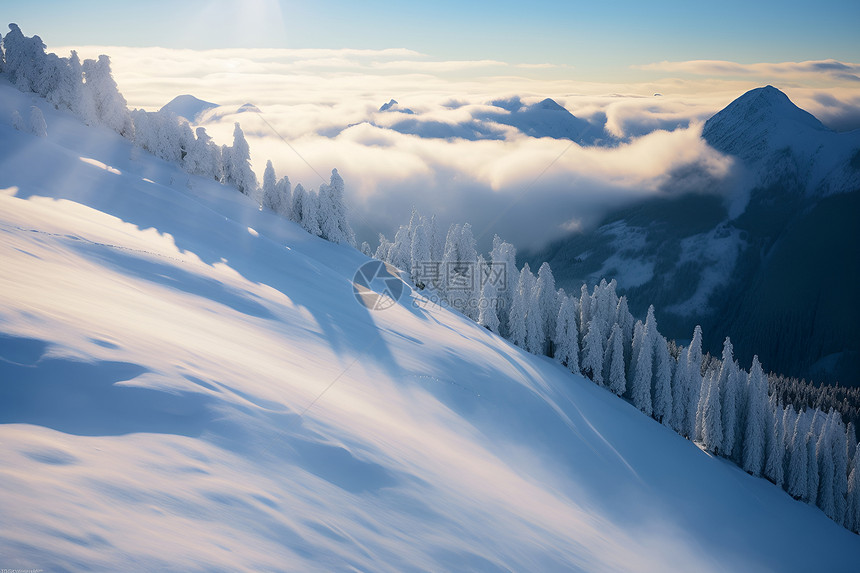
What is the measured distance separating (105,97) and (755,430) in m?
78.9

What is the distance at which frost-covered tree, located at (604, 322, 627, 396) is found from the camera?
46.1m

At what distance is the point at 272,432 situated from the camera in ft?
35.7

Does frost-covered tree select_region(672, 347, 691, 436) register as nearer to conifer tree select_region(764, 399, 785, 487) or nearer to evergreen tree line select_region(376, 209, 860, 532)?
evergreen tree line select_region(376, 209, 860, 532)

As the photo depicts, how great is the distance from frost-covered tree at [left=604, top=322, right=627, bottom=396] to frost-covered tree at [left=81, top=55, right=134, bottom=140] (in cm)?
5983

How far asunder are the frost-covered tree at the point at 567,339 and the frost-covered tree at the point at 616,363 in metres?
4.72

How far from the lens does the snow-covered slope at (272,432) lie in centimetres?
709

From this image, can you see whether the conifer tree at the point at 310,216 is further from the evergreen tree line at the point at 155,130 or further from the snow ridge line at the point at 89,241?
the snow ridge line at the point at 89,241

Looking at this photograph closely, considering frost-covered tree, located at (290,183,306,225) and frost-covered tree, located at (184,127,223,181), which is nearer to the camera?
frost-covered tree, located at (184,127,223,181)

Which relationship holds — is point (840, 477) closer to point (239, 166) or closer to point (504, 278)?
point (504, 278)

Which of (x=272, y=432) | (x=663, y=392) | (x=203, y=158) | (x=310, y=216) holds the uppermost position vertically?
(x=203, y=158)

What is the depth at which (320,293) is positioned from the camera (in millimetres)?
29641

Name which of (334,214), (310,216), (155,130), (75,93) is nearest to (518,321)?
(334,214)

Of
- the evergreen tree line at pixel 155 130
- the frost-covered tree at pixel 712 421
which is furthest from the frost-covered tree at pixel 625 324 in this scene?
the evergreen tree line at pixel 155 130

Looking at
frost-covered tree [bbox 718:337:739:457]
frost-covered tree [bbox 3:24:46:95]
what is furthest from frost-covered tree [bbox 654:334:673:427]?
frost-covered tree [bbox 3:24:46:95]
